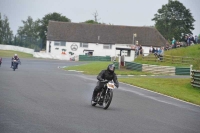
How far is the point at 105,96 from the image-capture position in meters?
17.5

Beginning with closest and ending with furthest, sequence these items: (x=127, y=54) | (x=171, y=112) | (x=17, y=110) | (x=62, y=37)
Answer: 1. (x=17, y=110)
2. (x=171, y=112)
3. (x=127, y=54)
4. (x=62, y=37)

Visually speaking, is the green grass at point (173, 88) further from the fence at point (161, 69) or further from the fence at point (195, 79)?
the fence at point (161, 69)

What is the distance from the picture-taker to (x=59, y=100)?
18.5 meters

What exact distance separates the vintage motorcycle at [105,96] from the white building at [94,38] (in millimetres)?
80177

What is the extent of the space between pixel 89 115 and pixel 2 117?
3.22 meters

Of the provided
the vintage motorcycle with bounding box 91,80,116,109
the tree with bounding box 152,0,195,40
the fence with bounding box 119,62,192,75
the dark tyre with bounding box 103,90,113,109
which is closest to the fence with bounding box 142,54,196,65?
the fence with bounding box 119,62,192,75

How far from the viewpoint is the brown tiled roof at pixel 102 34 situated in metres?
101

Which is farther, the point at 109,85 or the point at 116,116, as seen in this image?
the point at 109,85

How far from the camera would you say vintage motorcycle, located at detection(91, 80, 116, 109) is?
17031mm

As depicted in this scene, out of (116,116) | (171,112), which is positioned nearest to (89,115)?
(116,116)

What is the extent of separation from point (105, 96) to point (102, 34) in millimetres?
85824

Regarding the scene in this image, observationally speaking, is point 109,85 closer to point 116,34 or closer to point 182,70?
point 182,70

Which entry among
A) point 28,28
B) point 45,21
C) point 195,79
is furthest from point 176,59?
point 28,28

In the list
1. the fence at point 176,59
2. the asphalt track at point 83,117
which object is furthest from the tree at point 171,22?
the asphalt track at point 83,117
